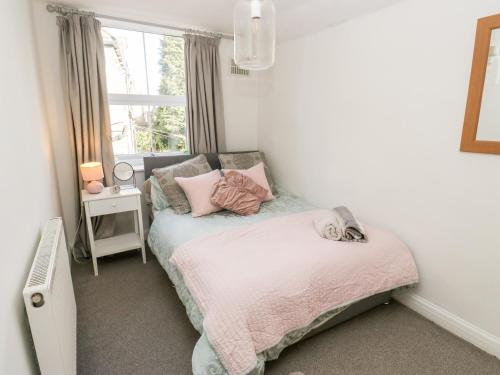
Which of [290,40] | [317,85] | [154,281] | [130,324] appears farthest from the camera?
[290,40]

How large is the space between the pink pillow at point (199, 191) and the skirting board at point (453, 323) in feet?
5.37

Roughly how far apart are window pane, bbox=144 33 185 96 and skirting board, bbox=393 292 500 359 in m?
2.91

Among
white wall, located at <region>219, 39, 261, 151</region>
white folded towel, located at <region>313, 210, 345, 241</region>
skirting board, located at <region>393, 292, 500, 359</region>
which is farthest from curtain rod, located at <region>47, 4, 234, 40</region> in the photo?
skirting board, located at <region>393, 292, 500, 359</region>

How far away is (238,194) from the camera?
2.57m

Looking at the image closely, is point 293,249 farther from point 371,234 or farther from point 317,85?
point 317,85

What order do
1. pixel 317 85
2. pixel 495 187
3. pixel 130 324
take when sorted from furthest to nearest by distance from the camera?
pixel 317 85
pixel 130 324
pixel 495 187

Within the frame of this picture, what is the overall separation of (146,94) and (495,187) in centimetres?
301

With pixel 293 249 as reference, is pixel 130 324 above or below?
below

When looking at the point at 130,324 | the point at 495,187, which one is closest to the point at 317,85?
the point at 495,187

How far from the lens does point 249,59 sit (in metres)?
1.55

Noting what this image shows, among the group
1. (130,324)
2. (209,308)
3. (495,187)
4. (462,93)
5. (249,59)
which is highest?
(249,59)

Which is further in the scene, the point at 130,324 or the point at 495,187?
the point at 130,324

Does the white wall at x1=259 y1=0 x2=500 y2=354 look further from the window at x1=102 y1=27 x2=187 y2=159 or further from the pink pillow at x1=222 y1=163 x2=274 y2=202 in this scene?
the window at x1=102 y1=27 x2=187 y2=159

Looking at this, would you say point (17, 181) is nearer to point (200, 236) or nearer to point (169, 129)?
point (200, 236)
